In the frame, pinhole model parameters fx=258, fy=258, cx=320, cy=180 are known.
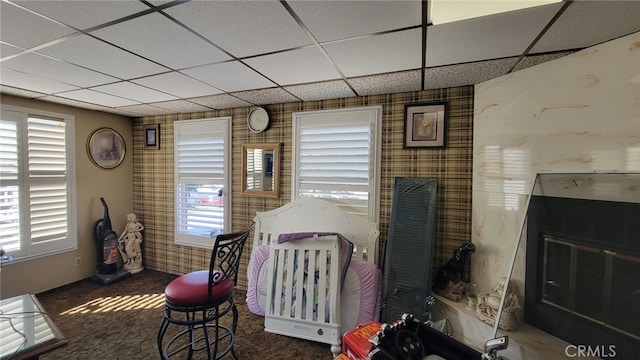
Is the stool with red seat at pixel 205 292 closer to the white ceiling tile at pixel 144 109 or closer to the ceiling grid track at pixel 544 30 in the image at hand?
the ceiling grid track at pixel 544 30

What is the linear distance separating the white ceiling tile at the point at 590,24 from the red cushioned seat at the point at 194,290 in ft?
8.00

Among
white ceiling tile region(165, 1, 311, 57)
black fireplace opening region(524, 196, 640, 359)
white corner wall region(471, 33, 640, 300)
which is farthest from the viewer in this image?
white corner wall region(471, 33, 640, 300)

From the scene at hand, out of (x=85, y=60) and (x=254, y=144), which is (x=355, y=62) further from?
(x=85, y=60)

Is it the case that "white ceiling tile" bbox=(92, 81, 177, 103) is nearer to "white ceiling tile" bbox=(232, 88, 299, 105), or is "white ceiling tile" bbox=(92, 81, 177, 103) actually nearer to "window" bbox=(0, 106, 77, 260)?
"white ceiling tile" bbox=(232, 88, 299, 105)

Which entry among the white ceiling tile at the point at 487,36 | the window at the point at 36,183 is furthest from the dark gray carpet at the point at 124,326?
the white ceiling tile at the point at 487,36

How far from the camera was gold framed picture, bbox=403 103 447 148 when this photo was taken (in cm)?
232

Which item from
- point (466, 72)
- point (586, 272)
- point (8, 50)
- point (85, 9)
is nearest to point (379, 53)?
point (466, 72)

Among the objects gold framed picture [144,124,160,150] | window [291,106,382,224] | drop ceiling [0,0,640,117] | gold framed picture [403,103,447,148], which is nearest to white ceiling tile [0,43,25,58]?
drop ceiling [0,0,640,117]

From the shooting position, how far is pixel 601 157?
1495 millimetres

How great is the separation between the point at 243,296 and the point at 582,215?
3.10 metres

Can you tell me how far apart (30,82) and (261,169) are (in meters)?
2.14

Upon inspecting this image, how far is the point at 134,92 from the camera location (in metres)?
2.54

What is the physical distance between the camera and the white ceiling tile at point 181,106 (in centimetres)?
292

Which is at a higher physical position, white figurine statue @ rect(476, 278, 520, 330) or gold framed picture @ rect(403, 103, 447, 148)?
gold framed picture @ rect(403, 103, 447, 148)
